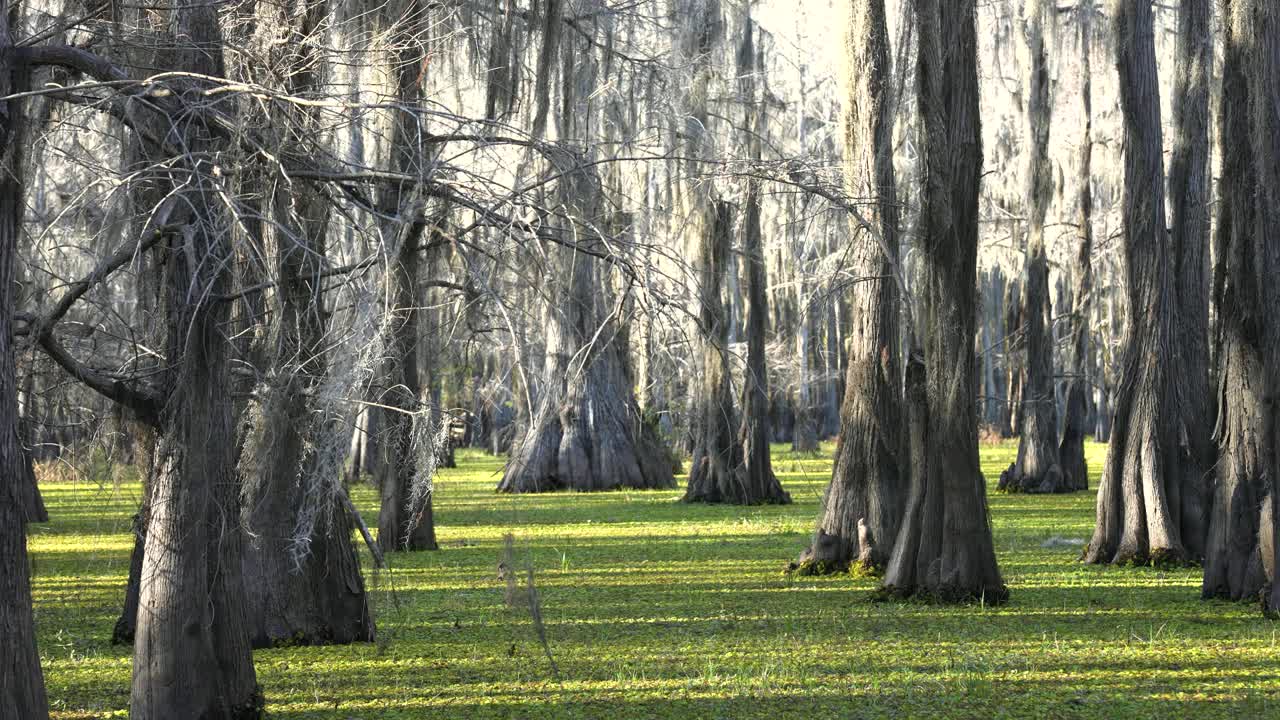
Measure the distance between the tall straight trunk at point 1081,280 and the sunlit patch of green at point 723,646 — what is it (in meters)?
8.92

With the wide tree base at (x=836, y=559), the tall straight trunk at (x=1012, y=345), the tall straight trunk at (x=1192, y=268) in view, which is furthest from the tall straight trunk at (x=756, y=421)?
the tall straight trunk at (x=1012, y=345)

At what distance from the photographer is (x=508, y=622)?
30.1ft

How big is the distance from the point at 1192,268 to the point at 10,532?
996 centimetres

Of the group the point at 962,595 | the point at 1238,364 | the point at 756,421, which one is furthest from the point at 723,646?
the point at 756,421

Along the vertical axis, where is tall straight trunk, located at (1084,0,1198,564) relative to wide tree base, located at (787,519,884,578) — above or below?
above

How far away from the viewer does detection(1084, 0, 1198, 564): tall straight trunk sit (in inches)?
453

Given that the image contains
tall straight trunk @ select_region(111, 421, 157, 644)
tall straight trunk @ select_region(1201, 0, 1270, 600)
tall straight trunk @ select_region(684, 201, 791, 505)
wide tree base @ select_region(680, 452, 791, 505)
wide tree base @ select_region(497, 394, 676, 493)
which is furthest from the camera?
wide tree base @ select_region(497, 394, 676, 493)

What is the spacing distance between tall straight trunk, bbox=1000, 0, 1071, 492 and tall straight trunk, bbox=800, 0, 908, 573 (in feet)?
34.2

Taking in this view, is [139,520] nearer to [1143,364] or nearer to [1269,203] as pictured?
[1269,203]

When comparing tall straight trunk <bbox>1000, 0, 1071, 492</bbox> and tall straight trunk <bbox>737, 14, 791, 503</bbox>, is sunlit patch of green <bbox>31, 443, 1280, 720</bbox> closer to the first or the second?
tall straight trunk <bbox>737, 14, 791, 503</bbox>

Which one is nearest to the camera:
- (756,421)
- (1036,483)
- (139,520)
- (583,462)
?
(139,520)

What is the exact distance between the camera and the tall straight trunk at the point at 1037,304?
20.9 meters

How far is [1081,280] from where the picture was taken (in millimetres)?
21469

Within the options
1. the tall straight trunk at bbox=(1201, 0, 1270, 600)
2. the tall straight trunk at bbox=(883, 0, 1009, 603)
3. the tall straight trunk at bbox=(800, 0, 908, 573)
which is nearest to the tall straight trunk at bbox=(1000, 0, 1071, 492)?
the tall straight trunk at bbox=(800, 0, 908, 573)
